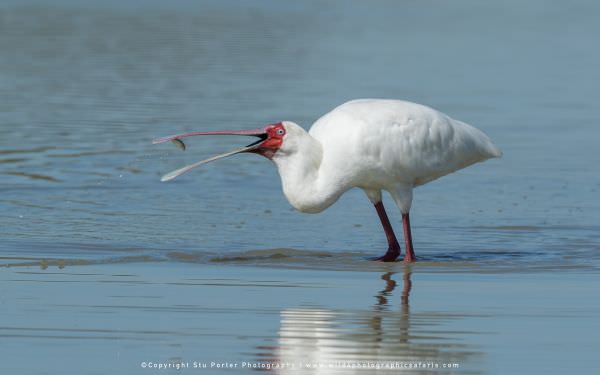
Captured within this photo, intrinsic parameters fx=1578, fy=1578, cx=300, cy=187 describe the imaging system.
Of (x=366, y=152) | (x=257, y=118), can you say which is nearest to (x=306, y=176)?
(x=366, y=152)

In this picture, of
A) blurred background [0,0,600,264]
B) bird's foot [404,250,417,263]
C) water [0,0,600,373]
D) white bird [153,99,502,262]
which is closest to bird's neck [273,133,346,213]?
white bird [153,99,502,262]

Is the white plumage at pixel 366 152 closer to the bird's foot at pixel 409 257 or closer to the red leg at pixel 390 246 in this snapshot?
the red leg at pixel 390 246

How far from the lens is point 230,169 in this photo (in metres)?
15.9

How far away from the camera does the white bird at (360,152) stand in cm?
1064

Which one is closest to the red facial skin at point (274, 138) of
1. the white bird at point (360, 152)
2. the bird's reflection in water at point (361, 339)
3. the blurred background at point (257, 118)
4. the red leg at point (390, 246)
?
the white bird at point (360, 152)

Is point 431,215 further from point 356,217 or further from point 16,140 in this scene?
point 16,140

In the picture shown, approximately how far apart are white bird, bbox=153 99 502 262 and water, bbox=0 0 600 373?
520mm

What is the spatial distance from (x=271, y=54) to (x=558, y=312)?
20285mm

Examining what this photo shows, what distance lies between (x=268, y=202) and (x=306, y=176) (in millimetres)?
3327

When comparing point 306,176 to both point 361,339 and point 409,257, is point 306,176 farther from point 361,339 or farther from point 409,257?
point 361,339

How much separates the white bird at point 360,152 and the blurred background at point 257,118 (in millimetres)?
670

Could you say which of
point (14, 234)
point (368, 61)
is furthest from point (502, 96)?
point (14, 234)

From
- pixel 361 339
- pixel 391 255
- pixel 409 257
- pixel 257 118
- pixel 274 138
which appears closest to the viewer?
pixel 361 339

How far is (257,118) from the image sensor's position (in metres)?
19.3
